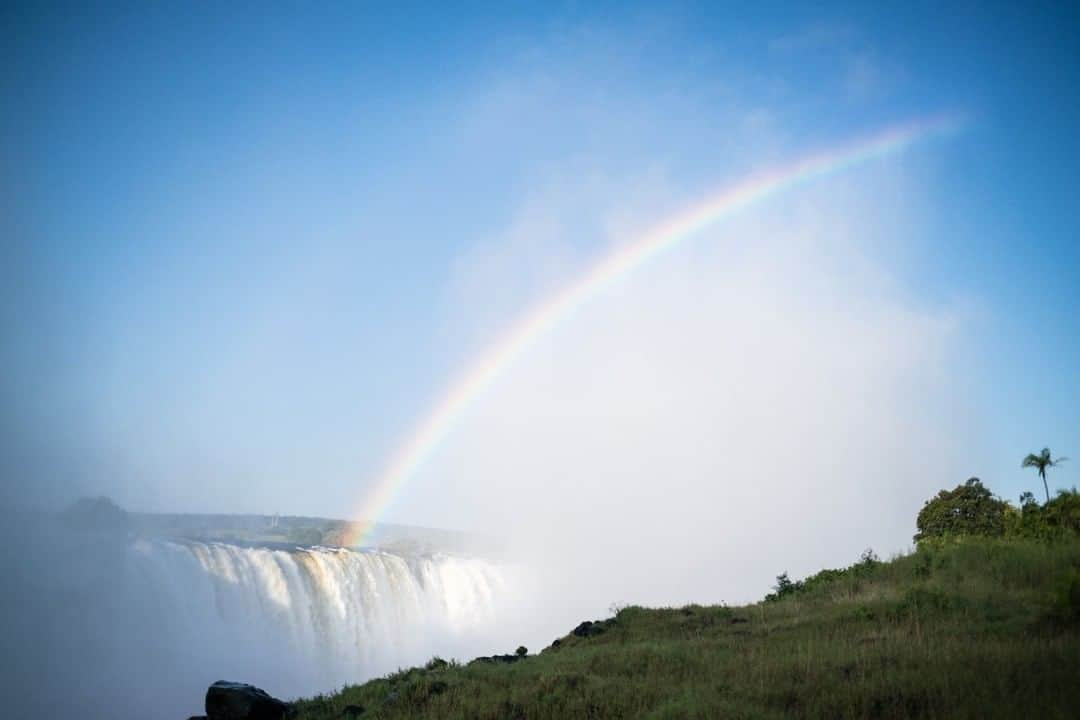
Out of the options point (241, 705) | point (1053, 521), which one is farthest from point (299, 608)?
point (1053, 521)

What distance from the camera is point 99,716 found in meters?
35.7

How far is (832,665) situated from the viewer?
32.9 feet

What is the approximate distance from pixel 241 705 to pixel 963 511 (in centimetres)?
5002

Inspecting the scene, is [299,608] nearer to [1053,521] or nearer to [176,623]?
[176,623]

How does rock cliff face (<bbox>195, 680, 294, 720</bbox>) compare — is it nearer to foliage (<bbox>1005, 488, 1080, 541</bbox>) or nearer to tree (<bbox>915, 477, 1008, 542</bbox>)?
foliage (<bbox>1005, 488, 1080, 541</bbox>)

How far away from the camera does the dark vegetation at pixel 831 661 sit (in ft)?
26.6

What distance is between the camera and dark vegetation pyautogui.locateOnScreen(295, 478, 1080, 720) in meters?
8.10

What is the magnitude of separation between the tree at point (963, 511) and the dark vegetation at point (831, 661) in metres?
30.5

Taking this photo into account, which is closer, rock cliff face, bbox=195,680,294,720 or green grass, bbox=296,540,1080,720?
green grass, bbox=296,540,1080,720

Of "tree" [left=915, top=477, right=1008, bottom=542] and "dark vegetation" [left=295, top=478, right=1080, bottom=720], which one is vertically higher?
"tree" [left=915, top=477, right=1008, bottom=542]

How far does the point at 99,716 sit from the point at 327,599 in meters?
17.5

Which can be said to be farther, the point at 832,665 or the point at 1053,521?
the point at 1053,521

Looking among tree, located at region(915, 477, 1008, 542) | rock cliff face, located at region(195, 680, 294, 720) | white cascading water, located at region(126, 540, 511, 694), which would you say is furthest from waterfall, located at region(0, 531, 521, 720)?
tree, located at region(915, 477, 1008, 542)

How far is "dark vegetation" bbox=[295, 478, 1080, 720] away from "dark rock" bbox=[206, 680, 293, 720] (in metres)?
0.80
